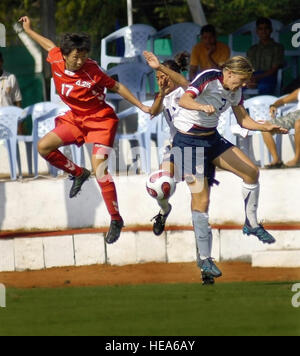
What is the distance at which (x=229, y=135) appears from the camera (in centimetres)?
1445

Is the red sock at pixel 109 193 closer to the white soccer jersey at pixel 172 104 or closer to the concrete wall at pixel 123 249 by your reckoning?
the white soccer jersey at pixel 172 104

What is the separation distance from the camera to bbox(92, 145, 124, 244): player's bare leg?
1180 cm

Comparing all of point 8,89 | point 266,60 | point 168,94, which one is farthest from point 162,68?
point 8,89

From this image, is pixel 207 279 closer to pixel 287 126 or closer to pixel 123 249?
pixel 123 249

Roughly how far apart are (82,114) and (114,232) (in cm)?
124

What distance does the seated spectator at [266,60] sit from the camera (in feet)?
51.8

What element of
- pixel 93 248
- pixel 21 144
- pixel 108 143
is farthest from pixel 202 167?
pixel 21 144

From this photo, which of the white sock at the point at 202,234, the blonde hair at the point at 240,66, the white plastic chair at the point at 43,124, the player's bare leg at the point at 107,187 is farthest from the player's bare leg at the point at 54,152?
the white plastic chair at the point at 43,124

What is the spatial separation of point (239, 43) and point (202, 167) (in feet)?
21.9

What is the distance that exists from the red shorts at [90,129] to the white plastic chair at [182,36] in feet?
16.7

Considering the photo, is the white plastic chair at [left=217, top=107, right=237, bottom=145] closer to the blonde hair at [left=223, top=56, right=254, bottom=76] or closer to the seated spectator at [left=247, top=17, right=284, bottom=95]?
the seated spectator at [left=247, top=17, right=284, bottom=95]

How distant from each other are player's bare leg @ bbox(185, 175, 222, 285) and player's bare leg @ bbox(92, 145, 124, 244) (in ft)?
3.46

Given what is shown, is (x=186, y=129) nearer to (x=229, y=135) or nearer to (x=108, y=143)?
(x=108, y=143)

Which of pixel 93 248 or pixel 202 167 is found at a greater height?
pixel 202 167
